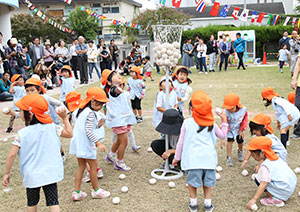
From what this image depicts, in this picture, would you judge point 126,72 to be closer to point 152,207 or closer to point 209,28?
point 209,28

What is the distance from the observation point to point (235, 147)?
5.35m

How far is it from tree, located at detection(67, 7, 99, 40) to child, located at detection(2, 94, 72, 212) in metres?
32.0

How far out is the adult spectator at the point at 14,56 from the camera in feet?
34.4

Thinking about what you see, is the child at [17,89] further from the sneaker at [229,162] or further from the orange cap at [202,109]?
the orange cap at [202,109]

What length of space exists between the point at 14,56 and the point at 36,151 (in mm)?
8831

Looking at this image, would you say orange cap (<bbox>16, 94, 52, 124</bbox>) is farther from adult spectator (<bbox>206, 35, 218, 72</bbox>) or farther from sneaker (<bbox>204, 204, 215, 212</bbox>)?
adult spectator (<bbox>206, 35, 218, 72</bbox>)

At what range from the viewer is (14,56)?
10.6 metres

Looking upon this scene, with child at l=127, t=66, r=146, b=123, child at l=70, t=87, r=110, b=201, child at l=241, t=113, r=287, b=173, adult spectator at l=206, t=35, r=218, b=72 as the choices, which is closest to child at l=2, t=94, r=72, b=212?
child at l=70, t=87, r=110, b=201

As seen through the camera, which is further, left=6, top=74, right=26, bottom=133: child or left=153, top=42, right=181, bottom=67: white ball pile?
left=6, top=74, right=26, bottom=133: child

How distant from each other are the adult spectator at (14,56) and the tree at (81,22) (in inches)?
919

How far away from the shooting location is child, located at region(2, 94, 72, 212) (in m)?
2.81

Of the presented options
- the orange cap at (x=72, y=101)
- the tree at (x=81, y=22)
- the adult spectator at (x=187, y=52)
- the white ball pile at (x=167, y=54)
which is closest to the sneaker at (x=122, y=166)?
the orange cap at (x=72, y=101)

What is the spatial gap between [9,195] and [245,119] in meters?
3.43

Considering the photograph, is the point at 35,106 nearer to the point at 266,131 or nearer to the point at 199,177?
the point at 199,177
